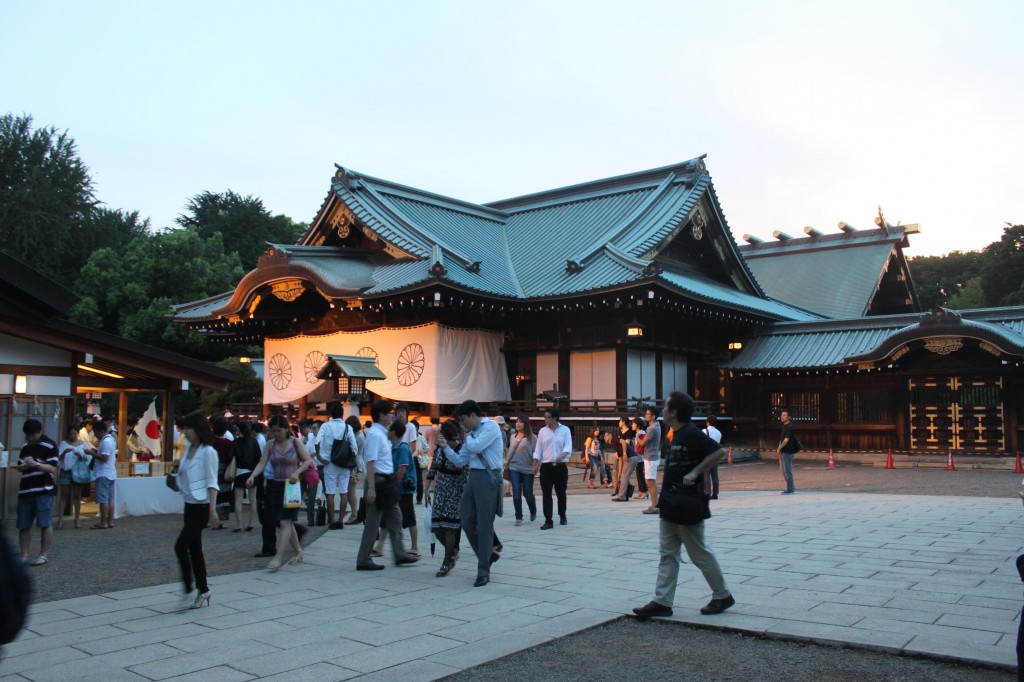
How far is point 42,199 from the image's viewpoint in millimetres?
43438

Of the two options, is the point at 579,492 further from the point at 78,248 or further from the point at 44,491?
the point at 78,248

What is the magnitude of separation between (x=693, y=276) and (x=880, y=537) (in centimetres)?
1910

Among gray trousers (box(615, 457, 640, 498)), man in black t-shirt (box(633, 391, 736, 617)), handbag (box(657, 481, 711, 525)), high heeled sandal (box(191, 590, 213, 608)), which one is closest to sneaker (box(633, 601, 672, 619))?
man in black t-shirt (box(633, 391, 736, 617))

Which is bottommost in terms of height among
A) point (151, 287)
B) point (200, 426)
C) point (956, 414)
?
point (956, 414)

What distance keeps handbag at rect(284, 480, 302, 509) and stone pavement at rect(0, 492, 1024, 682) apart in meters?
0.74

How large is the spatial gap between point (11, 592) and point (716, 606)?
5022 mm

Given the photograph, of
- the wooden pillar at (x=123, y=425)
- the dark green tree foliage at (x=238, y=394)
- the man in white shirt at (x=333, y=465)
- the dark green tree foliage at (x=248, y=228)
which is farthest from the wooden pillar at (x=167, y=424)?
the dark green tree foliage at (x=248, y=228)

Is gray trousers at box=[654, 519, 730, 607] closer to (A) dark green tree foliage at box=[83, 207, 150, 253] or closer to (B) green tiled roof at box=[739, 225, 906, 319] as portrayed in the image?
(B) green tiled roof at box=[739, 225, 906, 319]

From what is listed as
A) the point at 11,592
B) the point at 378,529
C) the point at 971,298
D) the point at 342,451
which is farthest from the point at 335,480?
the point at 971,298

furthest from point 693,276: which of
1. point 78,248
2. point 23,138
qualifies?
point 23,138

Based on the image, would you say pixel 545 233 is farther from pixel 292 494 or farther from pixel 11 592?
pixel 11 592

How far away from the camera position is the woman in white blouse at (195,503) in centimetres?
700

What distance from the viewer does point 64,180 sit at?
4700 cm

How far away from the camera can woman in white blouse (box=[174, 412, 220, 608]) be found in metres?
7.00
